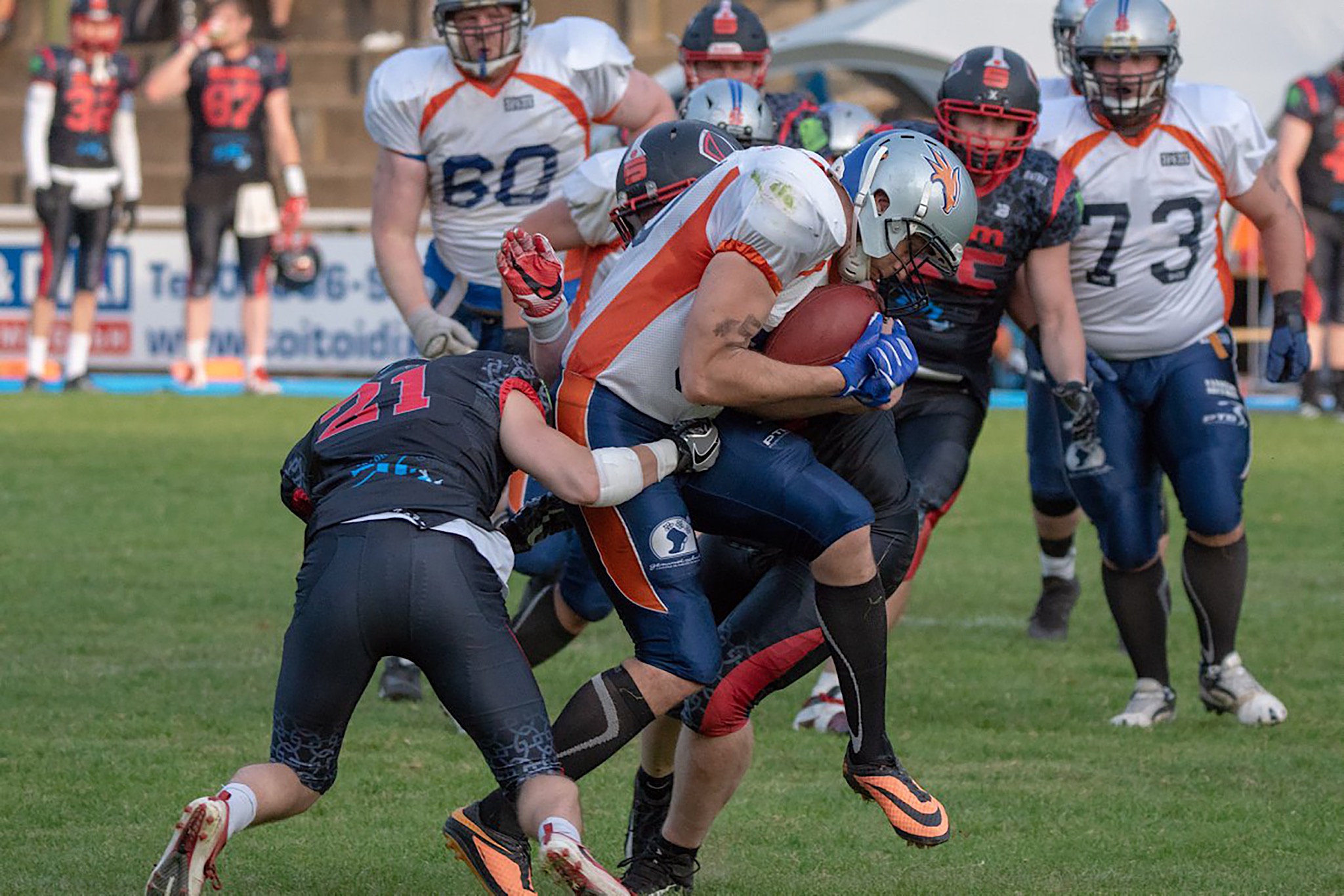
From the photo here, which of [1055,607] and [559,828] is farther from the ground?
[559,828]

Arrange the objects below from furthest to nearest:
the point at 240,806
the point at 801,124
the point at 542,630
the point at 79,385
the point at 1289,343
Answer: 1. the point at 79,385
2. the point at 801,124
3. the point at 1289,343
4. the point at 542,630
5. the point at 240,806

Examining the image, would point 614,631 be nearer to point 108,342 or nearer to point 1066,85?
point 1066,85

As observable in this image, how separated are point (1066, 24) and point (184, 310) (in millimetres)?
9011

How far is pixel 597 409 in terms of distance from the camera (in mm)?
4324

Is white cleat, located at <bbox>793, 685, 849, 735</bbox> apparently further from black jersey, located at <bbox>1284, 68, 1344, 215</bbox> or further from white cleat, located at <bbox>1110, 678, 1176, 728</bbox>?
black jersey, located at <bbox>1284, 68, 1344, 215</bbox>

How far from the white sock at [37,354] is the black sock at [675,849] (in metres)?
10.8

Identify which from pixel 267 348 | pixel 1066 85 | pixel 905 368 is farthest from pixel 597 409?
pixel 267 348

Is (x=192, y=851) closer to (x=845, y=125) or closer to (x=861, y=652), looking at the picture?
(x=861, y=652)

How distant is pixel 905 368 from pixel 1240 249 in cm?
1161

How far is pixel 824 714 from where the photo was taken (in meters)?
6.00

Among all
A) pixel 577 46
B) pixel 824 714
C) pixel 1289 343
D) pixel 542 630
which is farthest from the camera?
pixel 577 46

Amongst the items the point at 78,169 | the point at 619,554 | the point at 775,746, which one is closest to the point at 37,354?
the point at 78,169

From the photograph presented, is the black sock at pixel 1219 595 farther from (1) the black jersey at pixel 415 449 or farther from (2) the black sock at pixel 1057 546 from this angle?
(1) the black jersey at pixel 415 449

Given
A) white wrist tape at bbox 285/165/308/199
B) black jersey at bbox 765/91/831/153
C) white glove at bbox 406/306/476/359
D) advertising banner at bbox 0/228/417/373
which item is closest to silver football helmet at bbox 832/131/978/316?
white glove at bbox 406/306/476/359
